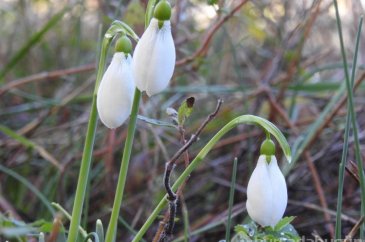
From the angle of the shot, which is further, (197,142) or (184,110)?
(197,142)

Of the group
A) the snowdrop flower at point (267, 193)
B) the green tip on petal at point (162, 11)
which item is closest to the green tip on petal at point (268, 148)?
the snowdrop flower at point (267, 193)

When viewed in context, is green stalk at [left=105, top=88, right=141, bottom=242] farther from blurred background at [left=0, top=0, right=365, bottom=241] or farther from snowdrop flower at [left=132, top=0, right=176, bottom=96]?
blurred background at [left=0, top=0, right=365, bottom=241]

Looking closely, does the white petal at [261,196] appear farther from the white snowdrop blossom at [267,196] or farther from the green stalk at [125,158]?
the green stalk at [125,158]

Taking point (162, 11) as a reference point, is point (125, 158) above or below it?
below

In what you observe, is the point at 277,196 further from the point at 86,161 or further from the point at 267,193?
the point at 86,161

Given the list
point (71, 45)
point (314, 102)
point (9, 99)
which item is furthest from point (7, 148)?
point (314, 102)

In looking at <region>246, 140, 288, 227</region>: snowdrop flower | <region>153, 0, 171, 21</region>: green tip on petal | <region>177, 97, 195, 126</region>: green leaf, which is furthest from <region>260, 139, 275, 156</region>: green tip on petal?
<region>153, 0, 171, 21</region>: green tip on petal

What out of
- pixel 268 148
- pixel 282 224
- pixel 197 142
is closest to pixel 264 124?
pixel 268 148
